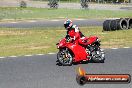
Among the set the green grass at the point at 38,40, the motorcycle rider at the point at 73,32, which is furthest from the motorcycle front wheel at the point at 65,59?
the green grass at the point at 38,40

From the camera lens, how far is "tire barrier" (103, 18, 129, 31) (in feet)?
96.1

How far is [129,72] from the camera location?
594 inches

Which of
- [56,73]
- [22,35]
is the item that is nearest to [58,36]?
[22,35]

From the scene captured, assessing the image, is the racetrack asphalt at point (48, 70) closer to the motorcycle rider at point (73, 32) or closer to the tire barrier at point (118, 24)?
the motorcycle rider at point (73, 32)

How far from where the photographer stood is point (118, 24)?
96.2 ft

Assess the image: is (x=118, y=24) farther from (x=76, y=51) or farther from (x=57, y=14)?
(x=57, y=14)

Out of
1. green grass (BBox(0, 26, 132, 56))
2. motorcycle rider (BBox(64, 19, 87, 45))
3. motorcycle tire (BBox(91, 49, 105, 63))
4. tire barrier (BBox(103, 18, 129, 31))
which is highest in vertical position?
motorcycle rider (BBox(64, 19, 87, 45))

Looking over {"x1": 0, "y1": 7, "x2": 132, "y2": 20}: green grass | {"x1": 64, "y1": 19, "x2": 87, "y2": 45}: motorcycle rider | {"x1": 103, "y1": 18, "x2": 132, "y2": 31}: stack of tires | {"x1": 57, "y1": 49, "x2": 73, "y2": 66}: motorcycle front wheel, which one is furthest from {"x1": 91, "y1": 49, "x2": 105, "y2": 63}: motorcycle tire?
{"x1": 0, "y1": 7, "x2": 132, "y2": 20}: green grass

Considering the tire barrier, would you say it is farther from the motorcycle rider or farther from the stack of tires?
the motorcycle rider

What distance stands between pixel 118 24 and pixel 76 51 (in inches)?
523

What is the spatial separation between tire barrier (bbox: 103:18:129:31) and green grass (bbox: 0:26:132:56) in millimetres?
774

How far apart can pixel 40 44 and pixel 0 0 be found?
76.9m

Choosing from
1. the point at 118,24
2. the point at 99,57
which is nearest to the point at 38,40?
the point at 118,24

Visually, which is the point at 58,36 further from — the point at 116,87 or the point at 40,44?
the point at 116,87
